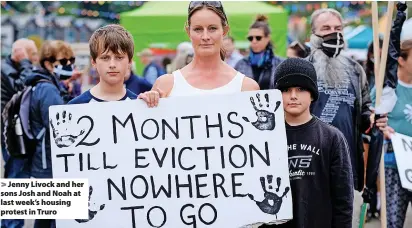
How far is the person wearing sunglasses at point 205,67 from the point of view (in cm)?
353

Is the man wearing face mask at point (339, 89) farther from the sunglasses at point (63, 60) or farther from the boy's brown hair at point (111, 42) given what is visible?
the sunglasses at point (63, 60)

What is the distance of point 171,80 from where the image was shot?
3.66 m

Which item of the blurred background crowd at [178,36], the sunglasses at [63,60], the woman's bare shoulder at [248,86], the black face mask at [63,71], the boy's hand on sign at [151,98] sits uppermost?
the blurred background crowd at [178,36]

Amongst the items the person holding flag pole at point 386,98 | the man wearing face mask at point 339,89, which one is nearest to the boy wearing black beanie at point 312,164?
the person holding flag pole at point 386,98

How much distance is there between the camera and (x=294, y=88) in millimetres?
3479

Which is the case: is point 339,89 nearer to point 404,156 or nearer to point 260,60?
point 404,156

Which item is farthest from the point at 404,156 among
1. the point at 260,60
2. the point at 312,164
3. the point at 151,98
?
the point at 260,60

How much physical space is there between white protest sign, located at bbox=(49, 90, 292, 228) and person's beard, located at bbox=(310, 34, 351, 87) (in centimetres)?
177

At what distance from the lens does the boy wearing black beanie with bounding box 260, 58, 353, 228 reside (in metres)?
3.40

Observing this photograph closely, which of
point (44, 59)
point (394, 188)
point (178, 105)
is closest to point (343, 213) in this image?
point (178, 105)

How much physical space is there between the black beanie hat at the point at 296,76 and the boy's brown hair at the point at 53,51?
282 centimetres

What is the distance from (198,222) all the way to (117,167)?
0.47 meters

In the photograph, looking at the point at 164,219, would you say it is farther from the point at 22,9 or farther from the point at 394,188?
the point at 22,9

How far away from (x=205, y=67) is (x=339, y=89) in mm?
1668
